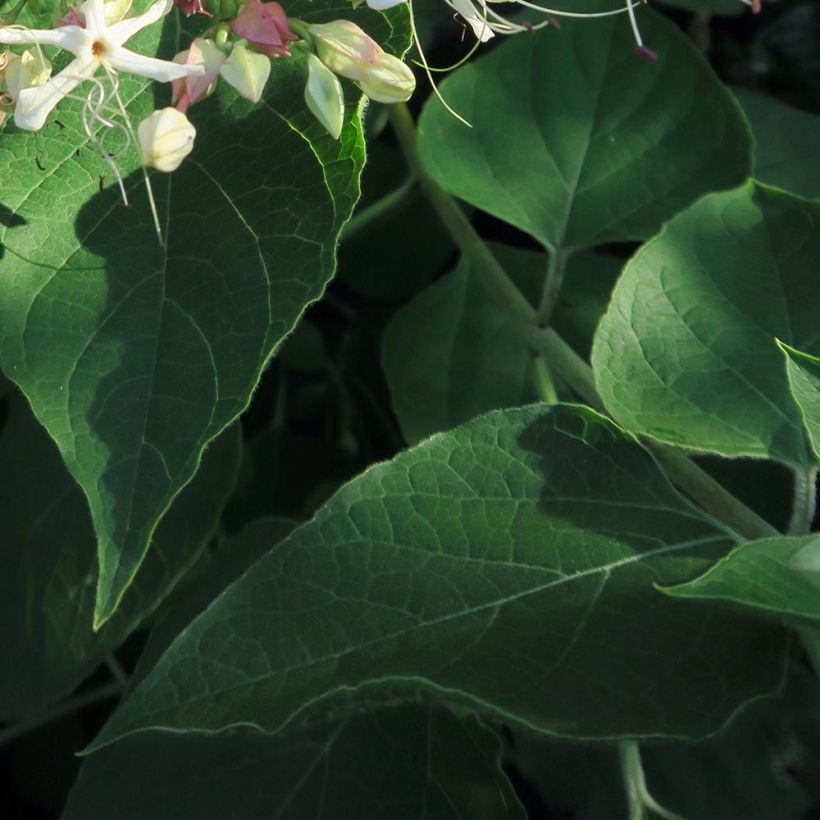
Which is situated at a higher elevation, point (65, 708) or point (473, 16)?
point (473, 16)

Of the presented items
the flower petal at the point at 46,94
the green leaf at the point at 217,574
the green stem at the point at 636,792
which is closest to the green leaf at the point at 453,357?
the green leaf at the point at 217,574

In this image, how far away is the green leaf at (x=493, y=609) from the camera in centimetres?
41

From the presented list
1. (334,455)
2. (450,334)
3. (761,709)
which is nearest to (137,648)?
(334,455)

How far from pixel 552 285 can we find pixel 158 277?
0.26 m

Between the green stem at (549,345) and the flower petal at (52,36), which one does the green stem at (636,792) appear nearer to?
the green stem at (549,345)

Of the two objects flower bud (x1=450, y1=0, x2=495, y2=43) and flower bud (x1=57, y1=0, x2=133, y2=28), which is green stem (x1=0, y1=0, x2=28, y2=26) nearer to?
flower bud (x1=57, y1=0, x2=133, y2=28)

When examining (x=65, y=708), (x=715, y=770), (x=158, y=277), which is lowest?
(x=715, y=770)

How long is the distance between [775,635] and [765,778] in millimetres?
238

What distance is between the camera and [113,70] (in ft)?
1.40

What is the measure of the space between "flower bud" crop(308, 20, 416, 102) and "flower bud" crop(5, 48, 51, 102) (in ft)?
0.34

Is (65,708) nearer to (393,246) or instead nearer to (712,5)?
(393,246)

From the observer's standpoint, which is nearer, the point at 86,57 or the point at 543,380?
the point at 86,57

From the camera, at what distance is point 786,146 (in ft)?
2.47

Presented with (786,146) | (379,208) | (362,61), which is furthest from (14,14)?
(786,146)
